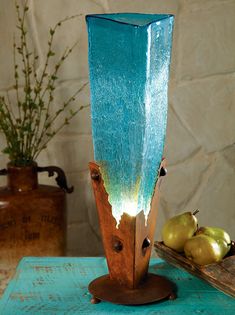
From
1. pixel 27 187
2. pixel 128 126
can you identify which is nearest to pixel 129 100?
pixel 128 126

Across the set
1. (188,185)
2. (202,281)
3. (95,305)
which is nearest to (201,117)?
(188,185)

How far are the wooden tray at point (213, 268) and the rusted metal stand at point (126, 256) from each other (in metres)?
0.06

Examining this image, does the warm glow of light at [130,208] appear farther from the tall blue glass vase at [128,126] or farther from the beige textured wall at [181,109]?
the beige textured wall at [181,109]

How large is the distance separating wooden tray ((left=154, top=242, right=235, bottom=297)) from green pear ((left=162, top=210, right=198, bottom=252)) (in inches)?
0.7

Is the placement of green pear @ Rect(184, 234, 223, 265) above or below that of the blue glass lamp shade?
below

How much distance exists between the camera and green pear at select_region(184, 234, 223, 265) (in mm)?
1190

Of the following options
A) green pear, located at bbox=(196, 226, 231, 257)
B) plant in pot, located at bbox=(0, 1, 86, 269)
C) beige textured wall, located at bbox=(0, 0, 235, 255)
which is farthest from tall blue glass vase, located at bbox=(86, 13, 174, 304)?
beige textured wall, located at bbox=(0, 0, 235, 255)

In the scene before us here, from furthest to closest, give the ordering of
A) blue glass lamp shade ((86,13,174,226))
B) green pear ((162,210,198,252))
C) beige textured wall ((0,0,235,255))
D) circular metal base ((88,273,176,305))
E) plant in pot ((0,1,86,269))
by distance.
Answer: beige textured wall ((0,0,235,255))
plant in pot ((0,1,86,269))
green pear ((162,210,198,252))
circular metal base ((88,273,176,305))
blue glass lamp shade ((86,13,174,226))

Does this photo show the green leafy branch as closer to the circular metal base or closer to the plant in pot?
the plant in pot

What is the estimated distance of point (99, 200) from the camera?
117cm

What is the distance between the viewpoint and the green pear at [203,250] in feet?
3.91

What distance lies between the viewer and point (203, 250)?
1.19 meters

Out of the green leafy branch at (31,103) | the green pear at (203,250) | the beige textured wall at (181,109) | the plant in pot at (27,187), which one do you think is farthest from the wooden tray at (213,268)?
the beige textured wall at (181,109)

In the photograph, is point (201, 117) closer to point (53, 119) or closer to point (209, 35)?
point (209, 35)
